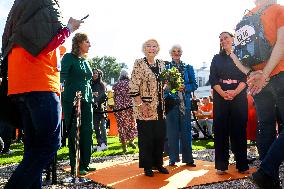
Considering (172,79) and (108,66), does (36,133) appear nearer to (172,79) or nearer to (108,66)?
(172,79)

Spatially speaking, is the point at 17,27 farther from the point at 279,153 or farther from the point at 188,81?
the point at 188,81

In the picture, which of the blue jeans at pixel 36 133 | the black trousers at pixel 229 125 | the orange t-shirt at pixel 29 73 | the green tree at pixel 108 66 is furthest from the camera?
the green tree at pixel 108 66

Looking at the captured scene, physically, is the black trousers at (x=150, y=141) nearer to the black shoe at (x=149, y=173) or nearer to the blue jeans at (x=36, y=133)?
the black shoe at (x=149, y=173)

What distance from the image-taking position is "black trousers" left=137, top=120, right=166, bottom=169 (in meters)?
5.19

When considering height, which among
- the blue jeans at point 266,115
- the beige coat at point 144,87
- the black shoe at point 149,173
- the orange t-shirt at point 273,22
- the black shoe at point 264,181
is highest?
the orange t-shirt at point 273,22

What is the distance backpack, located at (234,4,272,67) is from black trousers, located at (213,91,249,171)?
1711mm

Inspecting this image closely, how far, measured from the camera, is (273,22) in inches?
123

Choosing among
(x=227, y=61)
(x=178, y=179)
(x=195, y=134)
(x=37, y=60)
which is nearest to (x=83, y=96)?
(x=178, y=179)

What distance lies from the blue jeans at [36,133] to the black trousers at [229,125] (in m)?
3.06

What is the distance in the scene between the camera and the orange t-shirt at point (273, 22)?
10.1 feet

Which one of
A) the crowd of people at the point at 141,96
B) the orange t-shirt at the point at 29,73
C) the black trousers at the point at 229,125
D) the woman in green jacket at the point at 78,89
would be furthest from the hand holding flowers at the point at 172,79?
the orange t-shirt at the point at 29,73

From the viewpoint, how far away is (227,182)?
442cm

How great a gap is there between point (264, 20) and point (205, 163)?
11.4 ft

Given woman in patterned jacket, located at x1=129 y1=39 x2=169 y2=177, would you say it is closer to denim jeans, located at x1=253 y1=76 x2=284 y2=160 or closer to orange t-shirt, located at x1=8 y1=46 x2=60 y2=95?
denim jeans, located at x1=253 y1=76 x2=284 y2=160
